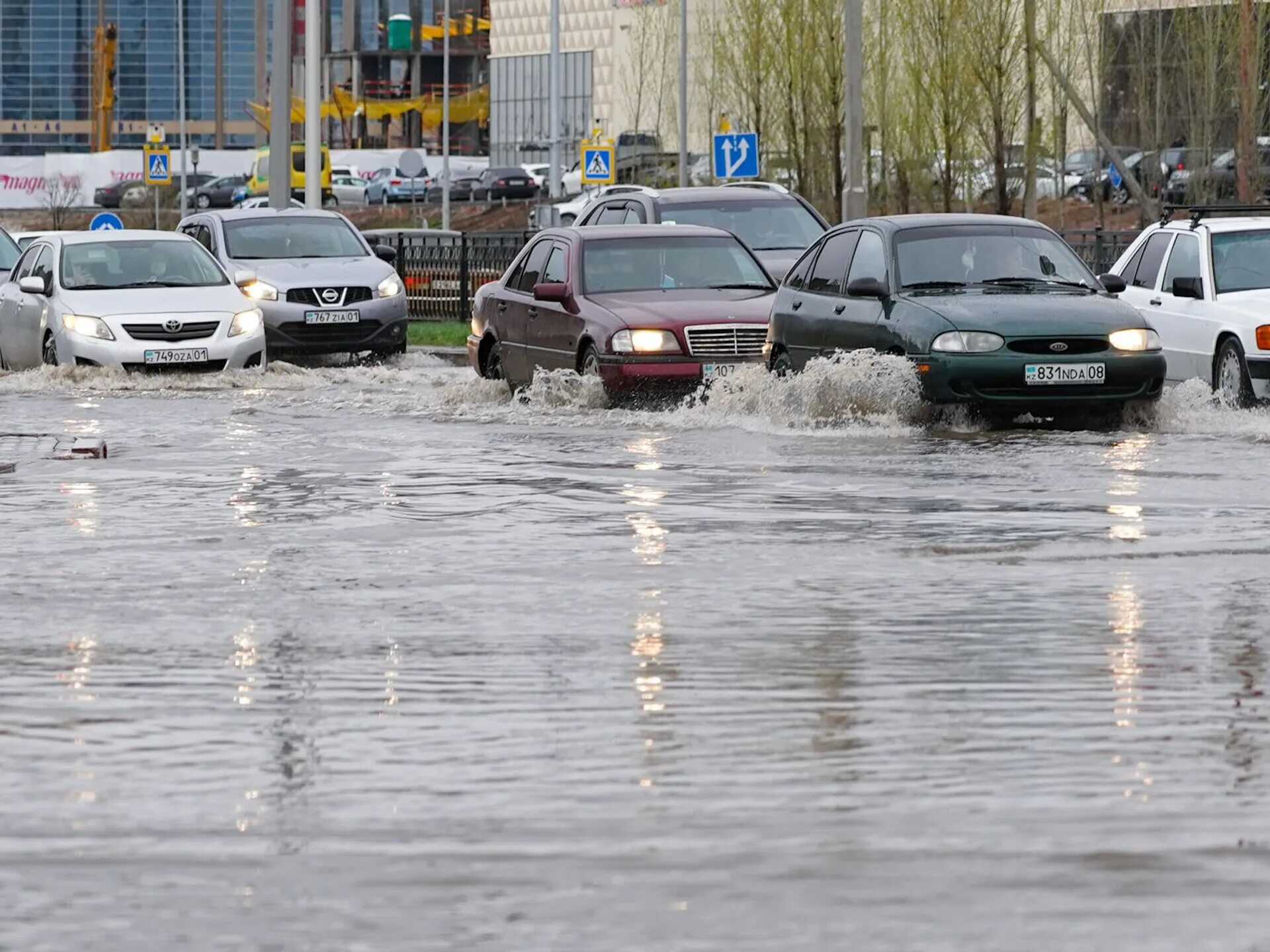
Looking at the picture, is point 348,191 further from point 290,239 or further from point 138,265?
point 138,265

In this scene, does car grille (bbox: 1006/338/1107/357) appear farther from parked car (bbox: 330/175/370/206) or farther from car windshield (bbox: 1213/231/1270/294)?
parked car (bbox: 330/175/370/206)

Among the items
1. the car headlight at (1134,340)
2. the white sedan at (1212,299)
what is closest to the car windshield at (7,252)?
the white sedan at (1212,299)

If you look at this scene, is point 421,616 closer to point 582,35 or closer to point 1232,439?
point 1232,439

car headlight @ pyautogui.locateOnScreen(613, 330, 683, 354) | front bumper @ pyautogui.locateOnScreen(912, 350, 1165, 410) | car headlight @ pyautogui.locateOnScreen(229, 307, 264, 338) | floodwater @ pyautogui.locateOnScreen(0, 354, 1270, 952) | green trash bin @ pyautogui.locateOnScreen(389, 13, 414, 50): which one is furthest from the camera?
green trash bin @ pyautogui.locateOnScreen(389, 13, 414, 50)

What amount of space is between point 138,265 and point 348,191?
65.6 m

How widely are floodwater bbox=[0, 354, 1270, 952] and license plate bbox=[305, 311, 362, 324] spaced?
40.4 feet

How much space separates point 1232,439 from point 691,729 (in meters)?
10.2

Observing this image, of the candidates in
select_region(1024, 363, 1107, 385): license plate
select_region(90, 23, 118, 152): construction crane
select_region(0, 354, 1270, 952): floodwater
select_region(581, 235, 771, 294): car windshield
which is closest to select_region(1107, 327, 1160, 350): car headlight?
select_region(1024, 363, 1107, 385): license plate

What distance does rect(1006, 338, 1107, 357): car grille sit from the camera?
1656 cm

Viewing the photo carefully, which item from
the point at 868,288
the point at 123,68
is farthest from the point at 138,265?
the point at 123,68

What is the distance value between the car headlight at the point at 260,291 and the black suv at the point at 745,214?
3.94 m

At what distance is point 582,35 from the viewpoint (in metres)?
114

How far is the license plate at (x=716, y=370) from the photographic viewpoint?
63.8 feet

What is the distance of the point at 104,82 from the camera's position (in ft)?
388
